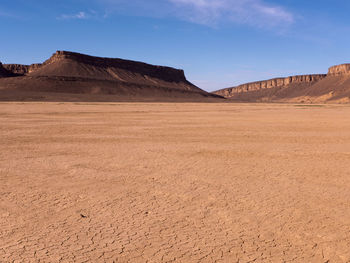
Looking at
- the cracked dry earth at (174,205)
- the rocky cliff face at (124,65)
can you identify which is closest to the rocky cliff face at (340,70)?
the rocky cliff face at (124,65)

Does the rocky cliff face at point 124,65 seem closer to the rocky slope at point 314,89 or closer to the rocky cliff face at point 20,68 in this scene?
the rocky cliff face at point 20,68

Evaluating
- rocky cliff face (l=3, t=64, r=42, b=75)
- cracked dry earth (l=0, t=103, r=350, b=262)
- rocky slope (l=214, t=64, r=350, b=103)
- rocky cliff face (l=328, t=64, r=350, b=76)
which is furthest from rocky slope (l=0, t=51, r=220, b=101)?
cracked dry earth (l=0, t=103, r=350, b=262)

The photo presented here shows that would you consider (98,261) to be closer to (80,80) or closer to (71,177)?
(71,177)

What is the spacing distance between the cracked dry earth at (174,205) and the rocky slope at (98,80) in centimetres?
6465

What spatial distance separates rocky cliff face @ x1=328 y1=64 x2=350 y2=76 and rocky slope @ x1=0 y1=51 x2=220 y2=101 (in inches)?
2518

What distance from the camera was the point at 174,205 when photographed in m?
5.43

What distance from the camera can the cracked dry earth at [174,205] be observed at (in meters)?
3.92

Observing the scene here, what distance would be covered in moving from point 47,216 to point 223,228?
2463 millimetres

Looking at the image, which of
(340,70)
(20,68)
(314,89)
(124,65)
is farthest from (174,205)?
(340,70)

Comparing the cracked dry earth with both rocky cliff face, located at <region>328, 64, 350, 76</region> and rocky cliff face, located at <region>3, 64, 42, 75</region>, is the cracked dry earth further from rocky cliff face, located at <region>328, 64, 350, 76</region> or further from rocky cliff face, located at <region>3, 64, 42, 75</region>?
rocky cliff face, located at <region>328, 64, 350, 76</region>

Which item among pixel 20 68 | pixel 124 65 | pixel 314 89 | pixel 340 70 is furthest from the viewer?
pixel 340 70

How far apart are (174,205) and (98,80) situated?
4106 inches

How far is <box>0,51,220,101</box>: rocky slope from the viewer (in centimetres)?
8798

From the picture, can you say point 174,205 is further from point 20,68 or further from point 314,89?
point 314,89
